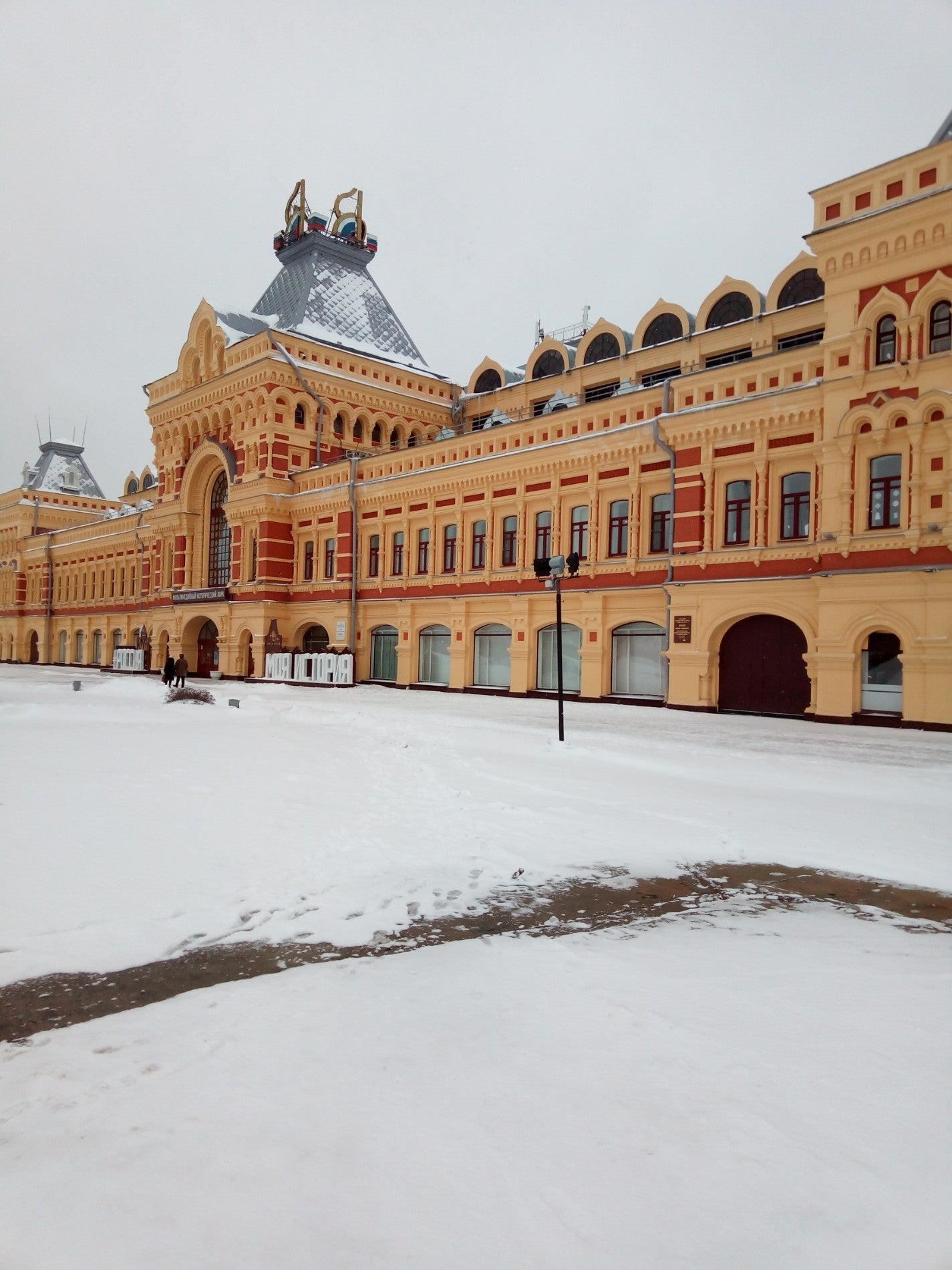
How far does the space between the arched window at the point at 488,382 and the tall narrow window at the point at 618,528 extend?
13.8 meters

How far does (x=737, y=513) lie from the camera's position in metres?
20.8

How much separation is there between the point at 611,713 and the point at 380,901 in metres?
15.3

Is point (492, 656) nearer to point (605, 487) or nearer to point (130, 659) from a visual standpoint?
point (605, 487)

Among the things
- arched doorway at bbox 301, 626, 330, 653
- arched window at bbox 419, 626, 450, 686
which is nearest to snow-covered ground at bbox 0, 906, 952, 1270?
arched window at bbox 419, 626, 450, 686

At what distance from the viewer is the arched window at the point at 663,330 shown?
26.4 m

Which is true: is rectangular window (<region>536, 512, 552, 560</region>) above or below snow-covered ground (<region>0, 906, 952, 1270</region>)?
above

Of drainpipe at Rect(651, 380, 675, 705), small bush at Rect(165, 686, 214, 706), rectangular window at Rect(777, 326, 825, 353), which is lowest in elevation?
small bush at Rect(165, 686, 214, 706)

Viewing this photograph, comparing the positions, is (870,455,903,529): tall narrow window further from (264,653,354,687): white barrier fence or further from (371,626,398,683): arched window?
(264,653,354,687): white barrier fence

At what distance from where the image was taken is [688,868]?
608 cm

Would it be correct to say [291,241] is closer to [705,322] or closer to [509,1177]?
[705,322]

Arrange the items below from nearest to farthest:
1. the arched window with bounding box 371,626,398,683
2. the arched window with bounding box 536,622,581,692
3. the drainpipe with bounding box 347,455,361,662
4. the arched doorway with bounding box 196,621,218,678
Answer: the arched window with bounding box 536,622,581,692 < the arched window with bounding box 371,626,398,683 < the drainpipe with bounding box 347,455,361,662 < the arched doorway with bounding box 196,621,218,678

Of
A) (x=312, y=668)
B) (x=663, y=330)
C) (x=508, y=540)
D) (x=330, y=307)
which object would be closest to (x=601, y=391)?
(x=663, y=330)

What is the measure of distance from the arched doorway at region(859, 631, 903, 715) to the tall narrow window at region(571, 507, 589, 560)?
9.09m

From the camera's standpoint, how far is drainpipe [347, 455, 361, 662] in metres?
31.8
